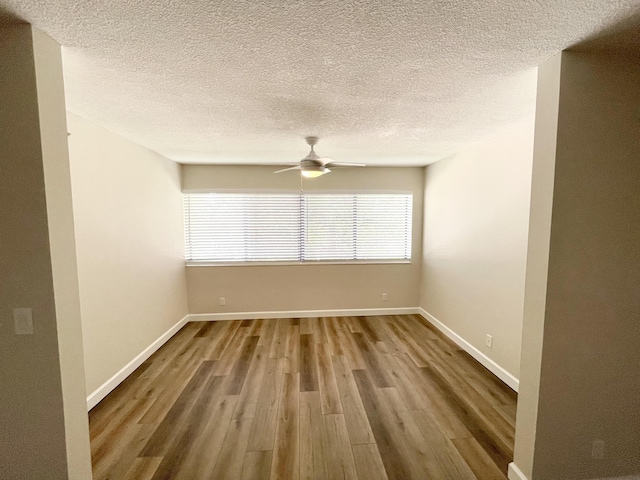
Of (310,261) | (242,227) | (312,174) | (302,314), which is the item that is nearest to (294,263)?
(310,261)

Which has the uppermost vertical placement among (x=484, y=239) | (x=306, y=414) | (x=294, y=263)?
(x=484, y=239)

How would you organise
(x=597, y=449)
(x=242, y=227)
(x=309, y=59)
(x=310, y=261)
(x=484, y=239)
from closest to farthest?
1. (x=309, y=59)
2. (x=597, y=449)
3. (x=484, y=239)
4. (x=242, y=227)
5. (x=310, y=261)

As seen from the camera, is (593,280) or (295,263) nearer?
(593,280)

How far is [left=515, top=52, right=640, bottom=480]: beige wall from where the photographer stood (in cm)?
127

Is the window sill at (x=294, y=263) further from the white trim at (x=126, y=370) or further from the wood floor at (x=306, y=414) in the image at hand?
the wood floor at (x=306, y=414)

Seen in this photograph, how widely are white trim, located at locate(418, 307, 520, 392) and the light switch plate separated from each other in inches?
125

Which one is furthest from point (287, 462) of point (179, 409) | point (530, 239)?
point (530, 239)

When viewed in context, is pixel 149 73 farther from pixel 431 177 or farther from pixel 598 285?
pixel 431 177

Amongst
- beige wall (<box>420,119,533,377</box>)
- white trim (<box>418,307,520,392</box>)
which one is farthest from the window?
white trim (<box>418,307,520,392</box>)

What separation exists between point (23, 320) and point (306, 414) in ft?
6.11

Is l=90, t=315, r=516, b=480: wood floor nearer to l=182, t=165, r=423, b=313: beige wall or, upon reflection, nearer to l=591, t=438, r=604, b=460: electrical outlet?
l=591, t=438, r=604, b=460: electrical outlet

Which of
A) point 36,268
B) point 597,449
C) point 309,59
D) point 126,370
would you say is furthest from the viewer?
point 126,370

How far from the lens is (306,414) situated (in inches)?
82.6

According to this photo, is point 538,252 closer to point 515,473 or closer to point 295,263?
point 515,473
